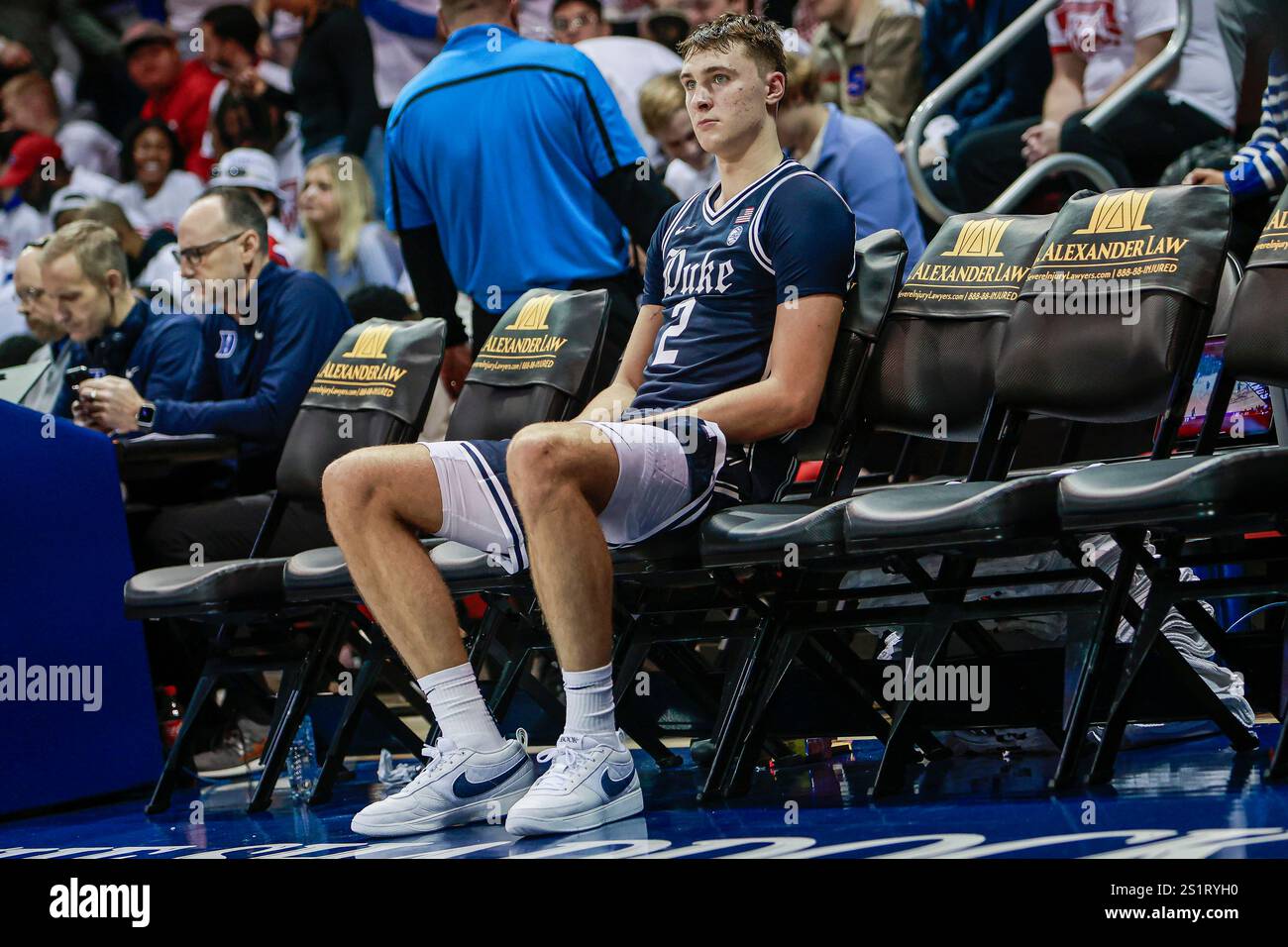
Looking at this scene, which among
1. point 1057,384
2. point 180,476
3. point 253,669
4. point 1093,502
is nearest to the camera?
point 1093,502

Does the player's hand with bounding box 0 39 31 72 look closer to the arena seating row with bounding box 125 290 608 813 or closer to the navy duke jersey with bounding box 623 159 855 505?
the arena seating row with bounding box 125 290 608 813

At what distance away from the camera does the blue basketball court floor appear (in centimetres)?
210

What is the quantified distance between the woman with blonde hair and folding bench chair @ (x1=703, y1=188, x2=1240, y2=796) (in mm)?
3530

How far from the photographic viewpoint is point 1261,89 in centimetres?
451

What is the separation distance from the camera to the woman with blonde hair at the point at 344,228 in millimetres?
6281

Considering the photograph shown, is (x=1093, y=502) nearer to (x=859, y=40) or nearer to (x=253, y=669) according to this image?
(x=253, y=669)

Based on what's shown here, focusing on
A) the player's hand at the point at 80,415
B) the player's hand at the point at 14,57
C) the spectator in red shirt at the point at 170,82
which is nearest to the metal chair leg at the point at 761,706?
the player's hand at the point at 80,415

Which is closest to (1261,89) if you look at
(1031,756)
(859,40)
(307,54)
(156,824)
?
(859,40)

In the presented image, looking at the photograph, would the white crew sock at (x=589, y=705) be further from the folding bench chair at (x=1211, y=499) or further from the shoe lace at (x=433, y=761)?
the folding bench chair at (x=1211, y=499)

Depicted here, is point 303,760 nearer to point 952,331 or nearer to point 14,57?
point 952,331

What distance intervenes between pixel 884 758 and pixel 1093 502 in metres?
0.69

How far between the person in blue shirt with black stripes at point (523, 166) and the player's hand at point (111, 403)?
1.02 metres

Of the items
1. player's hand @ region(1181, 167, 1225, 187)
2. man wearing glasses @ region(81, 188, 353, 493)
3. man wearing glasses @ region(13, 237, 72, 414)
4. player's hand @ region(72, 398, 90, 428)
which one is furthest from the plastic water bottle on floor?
player's hand @ region(1181, 167, 1225, 187)

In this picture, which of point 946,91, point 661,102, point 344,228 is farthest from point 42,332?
point 946,91
